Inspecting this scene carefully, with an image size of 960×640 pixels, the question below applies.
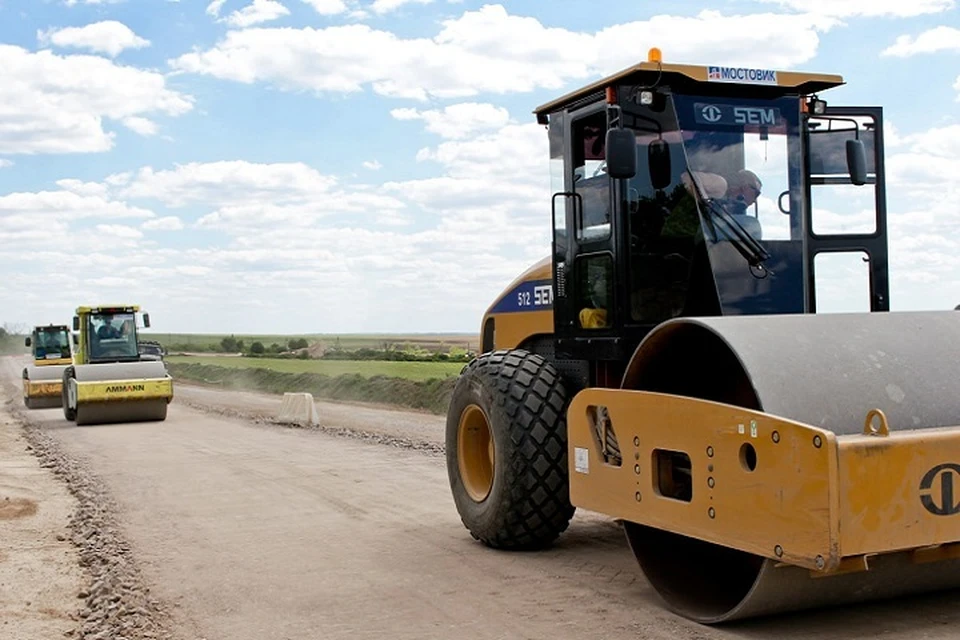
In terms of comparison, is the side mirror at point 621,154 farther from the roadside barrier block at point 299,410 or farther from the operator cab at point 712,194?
the roadside barrier block at point 299,410

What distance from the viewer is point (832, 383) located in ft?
16.7

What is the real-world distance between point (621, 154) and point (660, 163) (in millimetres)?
531

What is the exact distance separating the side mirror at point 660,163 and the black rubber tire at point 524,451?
4.95ft

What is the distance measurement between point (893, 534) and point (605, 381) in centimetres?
280

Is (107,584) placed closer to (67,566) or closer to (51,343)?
(67,566)

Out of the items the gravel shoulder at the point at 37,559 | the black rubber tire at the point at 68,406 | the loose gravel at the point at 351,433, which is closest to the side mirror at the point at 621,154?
the gravel shoulder at the point at 37,559

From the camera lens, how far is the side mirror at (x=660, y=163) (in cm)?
686

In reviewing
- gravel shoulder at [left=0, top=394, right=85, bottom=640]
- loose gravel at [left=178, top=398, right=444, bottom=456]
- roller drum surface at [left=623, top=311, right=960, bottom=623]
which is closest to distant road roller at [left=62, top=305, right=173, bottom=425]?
loose gravel at [left=178, top=398, right=444, bottom=456]

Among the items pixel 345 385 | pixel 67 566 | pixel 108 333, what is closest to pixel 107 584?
pixel 67 566

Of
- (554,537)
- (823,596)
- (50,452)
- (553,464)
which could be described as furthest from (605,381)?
(50,452)

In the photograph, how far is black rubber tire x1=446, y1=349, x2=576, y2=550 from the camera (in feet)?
23.8

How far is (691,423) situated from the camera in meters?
5.28

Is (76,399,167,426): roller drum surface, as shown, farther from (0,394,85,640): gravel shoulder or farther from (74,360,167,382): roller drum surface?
(0,394,85,640): gravel shoulder

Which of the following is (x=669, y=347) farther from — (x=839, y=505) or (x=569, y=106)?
(x=569, y=106)
